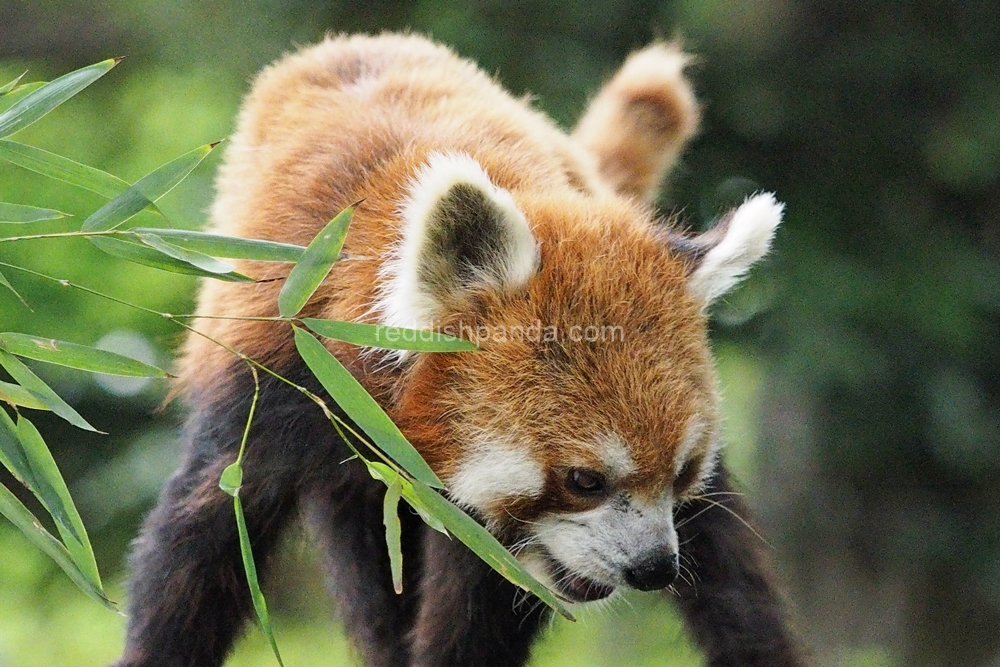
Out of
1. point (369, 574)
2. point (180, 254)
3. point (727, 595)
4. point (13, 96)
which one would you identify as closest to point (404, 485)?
point (180, 254)

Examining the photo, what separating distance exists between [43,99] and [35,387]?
0.43 m

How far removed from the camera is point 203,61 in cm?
476

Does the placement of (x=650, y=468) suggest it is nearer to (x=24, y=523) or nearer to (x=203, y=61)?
(x=24, y=523)

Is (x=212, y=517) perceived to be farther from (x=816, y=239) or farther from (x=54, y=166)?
(x=816, y=239)

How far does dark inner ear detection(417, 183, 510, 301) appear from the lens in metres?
2.02

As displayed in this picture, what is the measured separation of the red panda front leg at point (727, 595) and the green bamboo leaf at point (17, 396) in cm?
155

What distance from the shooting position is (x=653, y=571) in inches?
84.5

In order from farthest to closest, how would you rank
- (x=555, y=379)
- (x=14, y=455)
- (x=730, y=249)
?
(x=730, y=249) → (x=555, y=379) → (x=14, y=455)

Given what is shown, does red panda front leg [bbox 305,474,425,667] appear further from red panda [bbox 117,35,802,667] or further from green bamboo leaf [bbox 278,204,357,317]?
green bamboo leaf [bbox 278,204,357,317]

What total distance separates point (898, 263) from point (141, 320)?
13.0 ft

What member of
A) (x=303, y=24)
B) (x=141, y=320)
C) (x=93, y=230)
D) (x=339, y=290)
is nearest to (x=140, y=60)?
(x=303, y=24)

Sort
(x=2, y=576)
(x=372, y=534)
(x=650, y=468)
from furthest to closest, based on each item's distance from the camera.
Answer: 1. (x=2, y=576)
2. (x=372, y=534)
3. (x=650, y=468)

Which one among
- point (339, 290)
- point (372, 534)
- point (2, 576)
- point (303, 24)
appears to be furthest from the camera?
point (2, 576)

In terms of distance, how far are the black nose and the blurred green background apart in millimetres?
1479
